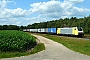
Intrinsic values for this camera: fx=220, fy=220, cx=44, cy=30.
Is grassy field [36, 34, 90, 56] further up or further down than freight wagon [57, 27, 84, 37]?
further down

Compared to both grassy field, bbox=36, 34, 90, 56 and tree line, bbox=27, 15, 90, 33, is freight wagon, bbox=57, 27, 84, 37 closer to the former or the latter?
tree line, bbox=27, 15, 90, 33

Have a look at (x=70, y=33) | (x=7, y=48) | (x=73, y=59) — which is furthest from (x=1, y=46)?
(x=70, y=33)

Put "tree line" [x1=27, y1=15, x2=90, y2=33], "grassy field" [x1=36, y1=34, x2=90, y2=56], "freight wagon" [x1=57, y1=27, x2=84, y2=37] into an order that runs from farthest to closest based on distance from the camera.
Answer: "tree line" [x1=27, y1=15, x2=90, y2=33], "freight wagon" [x1=57, y1=27, x2=84, y2=37], "grassy field" [x1=36, y1=34, x2=90, y2=56]

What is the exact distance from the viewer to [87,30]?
8344cm

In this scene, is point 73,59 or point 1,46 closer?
point 73,59

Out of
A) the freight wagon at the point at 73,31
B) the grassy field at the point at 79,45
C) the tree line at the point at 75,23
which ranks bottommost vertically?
the grassy field at the point at 79,45

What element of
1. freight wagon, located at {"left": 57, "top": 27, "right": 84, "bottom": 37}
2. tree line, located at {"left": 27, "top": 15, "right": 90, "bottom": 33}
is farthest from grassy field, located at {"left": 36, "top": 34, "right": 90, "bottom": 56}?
tree line, located at {"left": 27, "top": 15, "right": 90, "bottom": 33}

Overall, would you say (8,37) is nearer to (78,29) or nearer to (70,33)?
(78,29)

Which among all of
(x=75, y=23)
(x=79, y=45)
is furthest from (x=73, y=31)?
(x=75, y=23)

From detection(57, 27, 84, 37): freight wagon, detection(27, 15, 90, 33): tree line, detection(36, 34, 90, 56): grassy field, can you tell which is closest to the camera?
detection(36, 34, 90, 56): grassy field

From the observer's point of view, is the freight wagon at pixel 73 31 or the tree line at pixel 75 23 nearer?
the freight wagon at pixel 73 31

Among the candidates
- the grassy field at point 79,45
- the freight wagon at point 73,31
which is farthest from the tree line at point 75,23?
the grassy field at point 79,45

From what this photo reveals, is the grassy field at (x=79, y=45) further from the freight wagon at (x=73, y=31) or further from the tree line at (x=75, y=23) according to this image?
the tree line at (x=75, y=23)

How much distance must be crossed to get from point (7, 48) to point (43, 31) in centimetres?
7993
